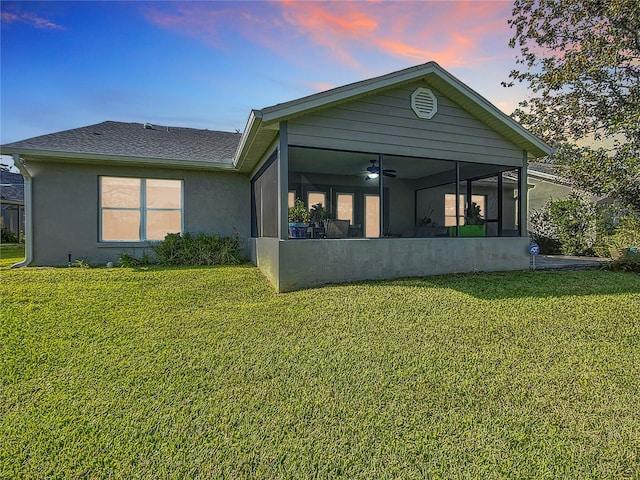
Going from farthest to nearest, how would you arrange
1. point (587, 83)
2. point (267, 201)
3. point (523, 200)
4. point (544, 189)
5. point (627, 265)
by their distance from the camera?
point (544, 189), point (587, 83), point (523, 200), point (627, 265), point (267, 201)

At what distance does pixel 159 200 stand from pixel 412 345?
26.3ft

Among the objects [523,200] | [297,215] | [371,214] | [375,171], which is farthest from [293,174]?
[523,200]

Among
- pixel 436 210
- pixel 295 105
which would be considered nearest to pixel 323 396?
pixel 295 105

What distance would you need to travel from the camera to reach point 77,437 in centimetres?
259

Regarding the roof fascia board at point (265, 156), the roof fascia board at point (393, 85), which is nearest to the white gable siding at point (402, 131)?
the roof fascia board at point (393, 85)

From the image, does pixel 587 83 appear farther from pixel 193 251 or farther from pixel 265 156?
pixel 193 251

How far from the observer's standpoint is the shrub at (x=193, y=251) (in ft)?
28.4

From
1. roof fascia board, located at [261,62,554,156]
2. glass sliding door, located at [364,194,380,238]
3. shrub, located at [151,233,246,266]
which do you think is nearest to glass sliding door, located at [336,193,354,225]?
glass sliding door, located at [364,194,380,238]

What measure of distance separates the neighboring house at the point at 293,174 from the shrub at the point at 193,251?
0.60 m

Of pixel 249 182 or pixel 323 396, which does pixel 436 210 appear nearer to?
pixel 249 182

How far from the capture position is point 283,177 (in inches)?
240

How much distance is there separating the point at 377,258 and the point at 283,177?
245 centimetres

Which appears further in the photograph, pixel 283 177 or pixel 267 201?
pixel 267 201

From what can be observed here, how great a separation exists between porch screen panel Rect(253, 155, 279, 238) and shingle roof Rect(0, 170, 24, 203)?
60.4ft
